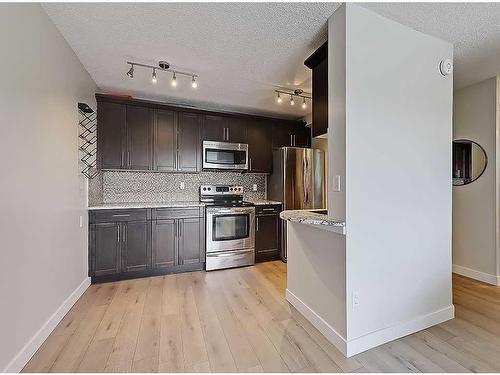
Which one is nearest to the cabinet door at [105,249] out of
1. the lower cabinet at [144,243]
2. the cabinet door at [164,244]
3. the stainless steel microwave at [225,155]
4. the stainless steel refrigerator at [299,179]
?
the lower cabinet at [144,243]

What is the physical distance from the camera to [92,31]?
2.06 meters

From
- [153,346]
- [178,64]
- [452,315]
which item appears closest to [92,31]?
[178,64]

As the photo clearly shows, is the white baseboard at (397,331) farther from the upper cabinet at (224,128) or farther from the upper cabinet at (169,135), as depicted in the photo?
the upper cabinet at (224,128)

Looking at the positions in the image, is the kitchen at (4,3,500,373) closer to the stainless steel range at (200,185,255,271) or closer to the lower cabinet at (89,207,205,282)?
the lower cabinet at (89,207,205,282)

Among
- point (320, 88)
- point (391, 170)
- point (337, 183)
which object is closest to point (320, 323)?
point (337, 183)

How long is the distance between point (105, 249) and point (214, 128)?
236 centimetres

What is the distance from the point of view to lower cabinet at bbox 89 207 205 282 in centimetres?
302

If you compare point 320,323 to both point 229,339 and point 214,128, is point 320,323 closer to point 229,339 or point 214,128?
point 229,339

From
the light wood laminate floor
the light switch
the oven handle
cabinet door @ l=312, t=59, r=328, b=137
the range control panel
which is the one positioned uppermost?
cabinet door @ l=312, t=59, r=328, b=137

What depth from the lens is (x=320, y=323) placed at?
6.48 feet

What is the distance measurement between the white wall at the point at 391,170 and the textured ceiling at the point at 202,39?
0.43 metres

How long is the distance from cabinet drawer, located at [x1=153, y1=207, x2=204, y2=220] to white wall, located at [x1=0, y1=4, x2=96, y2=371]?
39.2 inches

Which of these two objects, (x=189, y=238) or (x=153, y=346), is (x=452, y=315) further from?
(x=189, y=238)

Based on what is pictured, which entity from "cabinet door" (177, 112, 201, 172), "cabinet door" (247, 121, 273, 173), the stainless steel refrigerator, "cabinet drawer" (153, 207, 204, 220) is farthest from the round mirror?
"cabinet door" (177, 112, 201, 172)
